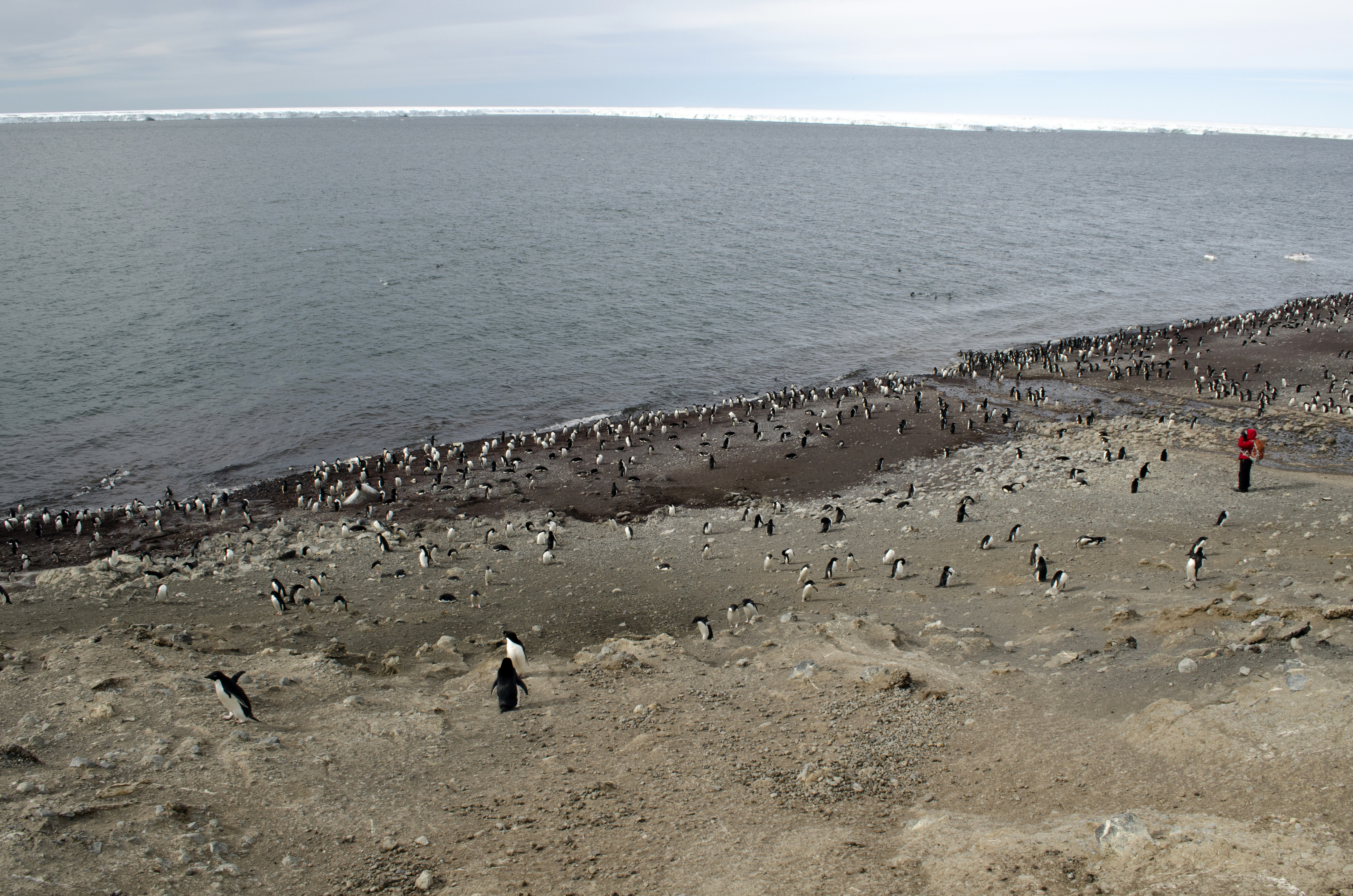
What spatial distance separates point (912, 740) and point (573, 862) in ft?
16.8

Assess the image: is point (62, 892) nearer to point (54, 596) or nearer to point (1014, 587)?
point (54, 596)

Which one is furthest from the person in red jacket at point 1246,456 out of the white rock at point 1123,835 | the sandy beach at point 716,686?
the white rock at point 1123,835

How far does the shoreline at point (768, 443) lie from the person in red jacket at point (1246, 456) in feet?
19.9

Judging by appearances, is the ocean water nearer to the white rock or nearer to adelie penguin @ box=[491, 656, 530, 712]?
adelie penguin @ box=[491, 656, 530, 712]

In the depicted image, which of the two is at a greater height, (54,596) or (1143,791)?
(1143,791)

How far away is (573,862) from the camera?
8945 millimetres

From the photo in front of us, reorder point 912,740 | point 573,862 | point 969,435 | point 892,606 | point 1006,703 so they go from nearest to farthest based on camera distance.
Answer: point 573,862, point 912,740, point 1006,703, point 892,606, point 969,435

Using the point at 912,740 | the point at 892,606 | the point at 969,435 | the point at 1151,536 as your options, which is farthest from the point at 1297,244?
the point at 912,740

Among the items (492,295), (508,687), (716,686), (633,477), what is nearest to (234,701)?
(508,687)

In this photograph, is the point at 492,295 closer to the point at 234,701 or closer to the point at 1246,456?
the point at 1246,456

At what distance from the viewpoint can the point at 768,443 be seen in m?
32.9

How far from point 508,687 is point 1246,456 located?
21.6m

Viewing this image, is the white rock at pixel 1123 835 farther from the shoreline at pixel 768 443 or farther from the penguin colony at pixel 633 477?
the shoreline at pixel 768 443

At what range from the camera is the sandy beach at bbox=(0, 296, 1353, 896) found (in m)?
8.64
